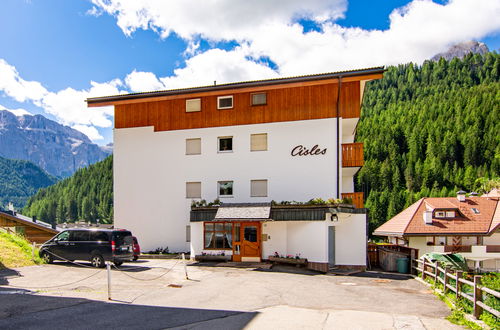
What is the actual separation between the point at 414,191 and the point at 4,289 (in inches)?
5462

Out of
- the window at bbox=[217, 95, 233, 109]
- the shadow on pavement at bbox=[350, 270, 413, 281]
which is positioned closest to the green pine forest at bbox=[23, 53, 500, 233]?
the window at bbox=[217, 95, 233, 109]

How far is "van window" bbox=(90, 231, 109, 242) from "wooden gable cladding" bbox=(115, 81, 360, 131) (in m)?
10.5

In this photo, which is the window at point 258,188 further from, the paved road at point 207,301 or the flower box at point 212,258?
the paved road at point 207,301

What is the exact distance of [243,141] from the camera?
26.3 meters

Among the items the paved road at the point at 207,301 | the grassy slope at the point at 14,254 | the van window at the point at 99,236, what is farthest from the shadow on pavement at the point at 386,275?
the grassy slope at the point at 14,254

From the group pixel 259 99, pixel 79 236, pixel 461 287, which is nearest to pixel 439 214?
pixel 259 99

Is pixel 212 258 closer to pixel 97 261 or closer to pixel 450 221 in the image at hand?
pixel 97 261

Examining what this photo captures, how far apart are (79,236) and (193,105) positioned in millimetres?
11779

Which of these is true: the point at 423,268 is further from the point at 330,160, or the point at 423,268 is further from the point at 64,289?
the point at 64,289

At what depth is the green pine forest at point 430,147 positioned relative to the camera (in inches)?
5172

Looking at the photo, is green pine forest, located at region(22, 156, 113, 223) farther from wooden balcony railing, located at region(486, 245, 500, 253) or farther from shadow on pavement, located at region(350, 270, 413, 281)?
shadow on pavement, located at region(350, 270, 413, 281)

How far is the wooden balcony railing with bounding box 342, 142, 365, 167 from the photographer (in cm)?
2452

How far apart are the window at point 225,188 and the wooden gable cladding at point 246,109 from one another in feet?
12.4

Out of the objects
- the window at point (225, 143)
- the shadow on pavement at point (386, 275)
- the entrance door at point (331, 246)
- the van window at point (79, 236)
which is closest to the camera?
the shadow on pavement at point (386, 275)
